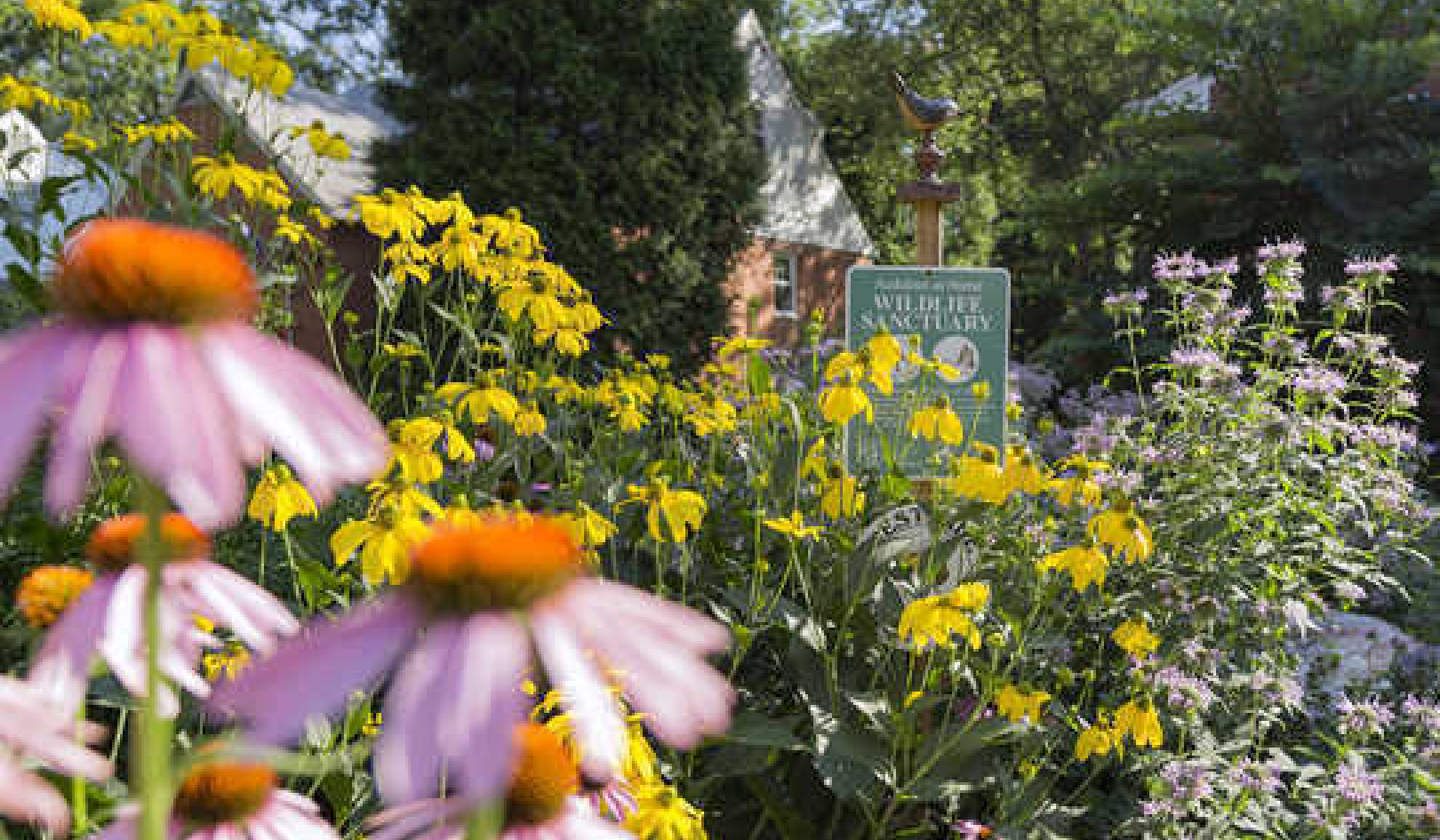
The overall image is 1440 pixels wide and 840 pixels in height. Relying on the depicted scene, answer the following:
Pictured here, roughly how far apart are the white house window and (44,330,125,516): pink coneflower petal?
1475cm

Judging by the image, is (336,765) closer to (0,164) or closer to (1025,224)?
(0,164)

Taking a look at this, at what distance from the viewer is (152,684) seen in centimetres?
37

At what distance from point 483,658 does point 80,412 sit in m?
0.17

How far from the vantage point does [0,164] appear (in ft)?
9.48

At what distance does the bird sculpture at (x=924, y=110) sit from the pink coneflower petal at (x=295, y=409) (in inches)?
109

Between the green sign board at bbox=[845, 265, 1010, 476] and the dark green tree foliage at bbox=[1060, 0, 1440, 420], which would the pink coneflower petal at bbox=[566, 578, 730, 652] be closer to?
the green sign board at bbox=[845, 265, 1010, 476]

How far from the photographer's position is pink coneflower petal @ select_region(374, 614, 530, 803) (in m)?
0.37

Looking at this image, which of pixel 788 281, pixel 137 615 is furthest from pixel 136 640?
pixel 788 281

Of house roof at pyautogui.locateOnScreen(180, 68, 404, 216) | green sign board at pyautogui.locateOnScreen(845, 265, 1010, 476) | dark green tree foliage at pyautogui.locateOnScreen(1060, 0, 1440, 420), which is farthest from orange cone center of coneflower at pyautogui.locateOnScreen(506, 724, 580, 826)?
house roof at pyautogui.locateOnScreen(180, 68, 404, 216)

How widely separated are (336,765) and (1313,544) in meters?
2.19

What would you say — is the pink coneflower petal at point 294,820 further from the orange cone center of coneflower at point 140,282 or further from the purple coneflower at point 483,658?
the orange cone center of coneflower at point 140,282

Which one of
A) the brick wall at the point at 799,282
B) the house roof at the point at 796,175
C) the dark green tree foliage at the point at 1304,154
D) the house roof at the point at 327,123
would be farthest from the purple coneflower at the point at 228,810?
the house roof at the point at 796,175

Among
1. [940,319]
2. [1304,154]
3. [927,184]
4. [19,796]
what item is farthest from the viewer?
[1304,154]

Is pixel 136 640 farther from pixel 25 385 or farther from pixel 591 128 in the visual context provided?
pixel 591 128
